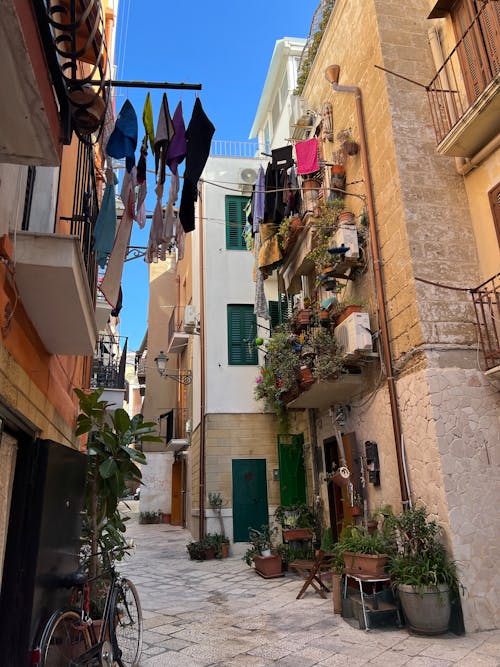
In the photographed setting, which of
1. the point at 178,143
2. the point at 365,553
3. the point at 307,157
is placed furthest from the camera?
the point at 307,157

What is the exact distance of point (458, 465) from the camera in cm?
633

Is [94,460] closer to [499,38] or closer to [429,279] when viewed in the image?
[429,279]

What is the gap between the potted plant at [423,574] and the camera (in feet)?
18.9

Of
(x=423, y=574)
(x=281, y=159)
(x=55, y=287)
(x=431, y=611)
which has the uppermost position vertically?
(x=281, y=159)

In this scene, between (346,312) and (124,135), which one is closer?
(124,135)

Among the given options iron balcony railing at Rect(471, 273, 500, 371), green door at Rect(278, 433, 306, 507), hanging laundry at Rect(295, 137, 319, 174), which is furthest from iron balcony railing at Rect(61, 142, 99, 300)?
green door at Rect(278, 433, 306, 507)

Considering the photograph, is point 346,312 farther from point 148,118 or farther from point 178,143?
point 148,118

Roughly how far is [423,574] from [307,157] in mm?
7411

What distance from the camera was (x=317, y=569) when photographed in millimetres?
7852

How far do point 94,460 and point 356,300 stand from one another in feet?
16.4

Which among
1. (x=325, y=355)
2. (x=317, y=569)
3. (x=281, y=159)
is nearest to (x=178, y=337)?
(x=281, y=159)

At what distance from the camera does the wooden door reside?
2148cm

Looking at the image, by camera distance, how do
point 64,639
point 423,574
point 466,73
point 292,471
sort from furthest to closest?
point 292,471
point 466,73
point 423,574
point 64,639

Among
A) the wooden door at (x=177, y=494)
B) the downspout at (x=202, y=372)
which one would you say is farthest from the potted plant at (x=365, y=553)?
the wooden door at (x=177, y=494)
